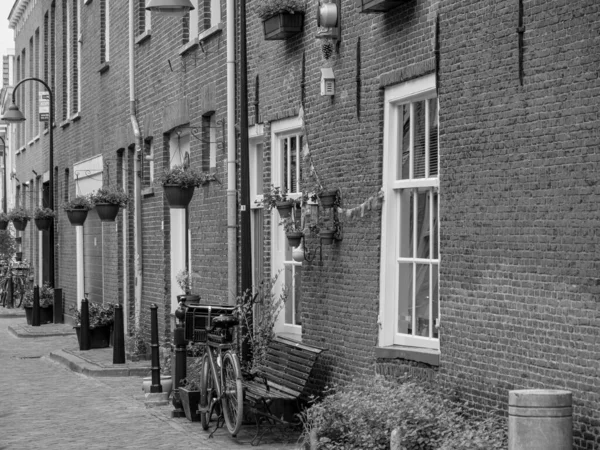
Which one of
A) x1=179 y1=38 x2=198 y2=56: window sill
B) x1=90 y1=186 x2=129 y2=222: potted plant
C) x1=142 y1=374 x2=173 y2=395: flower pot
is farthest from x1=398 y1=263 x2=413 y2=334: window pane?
x1=90 y1=186 x2=129 y2=222: potted plant

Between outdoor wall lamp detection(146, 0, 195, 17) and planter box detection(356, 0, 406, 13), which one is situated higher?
outdoor wall lamp detection(146, 0, 195, 17)

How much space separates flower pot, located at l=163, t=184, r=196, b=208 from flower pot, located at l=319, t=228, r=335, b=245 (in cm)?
404

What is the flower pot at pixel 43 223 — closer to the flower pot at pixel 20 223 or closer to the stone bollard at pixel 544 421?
the flower pot at pixel 20 223

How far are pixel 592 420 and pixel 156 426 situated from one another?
560 centimetres

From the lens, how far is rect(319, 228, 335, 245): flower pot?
39.5 ft

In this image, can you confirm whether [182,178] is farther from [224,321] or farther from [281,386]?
[281,386]

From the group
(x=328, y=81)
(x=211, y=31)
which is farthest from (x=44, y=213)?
(x=328, y=81)

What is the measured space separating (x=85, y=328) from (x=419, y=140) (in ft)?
36.3

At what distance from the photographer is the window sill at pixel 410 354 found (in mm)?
10086

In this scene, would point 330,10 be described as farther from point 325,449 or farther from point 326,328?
point 325,449

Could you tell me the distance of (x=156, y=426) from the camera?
487 inches

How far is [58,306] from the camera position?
28297mm

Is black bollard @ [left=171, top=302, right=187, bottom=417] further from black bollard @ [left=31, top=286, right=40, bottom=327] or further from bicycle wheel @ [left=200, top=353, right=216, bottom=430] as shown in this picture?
black bollard @ [left=31, top=286, right=40, bottom=327]

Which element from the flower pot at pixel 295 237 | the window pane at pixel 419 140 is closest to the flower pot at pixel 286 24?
the flower pot at pixel 295 237
